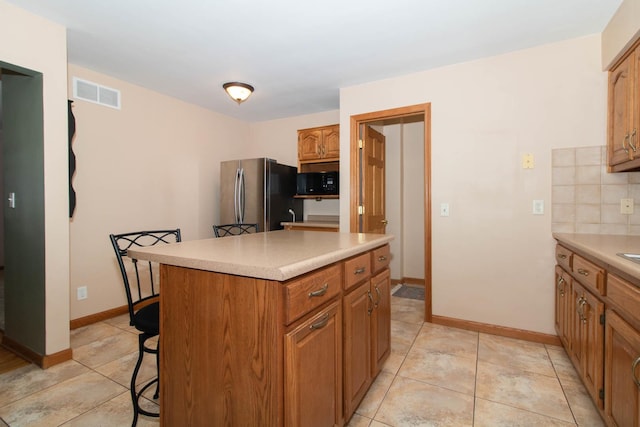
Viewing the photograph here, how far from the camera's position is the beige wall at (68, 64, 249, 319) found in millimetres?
3000

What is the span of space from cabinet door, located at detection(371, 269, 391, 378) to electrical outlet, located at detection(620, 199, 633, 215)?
184 centimetres

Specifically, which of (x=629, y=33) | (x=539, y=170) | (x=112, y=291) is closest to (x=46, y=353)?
(x=112, y=291)

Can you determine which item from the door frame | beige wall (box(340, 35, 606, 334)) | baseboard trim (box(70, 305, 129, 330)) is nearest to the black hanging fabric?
baseboard trim (box(70, 305, 129, 330))

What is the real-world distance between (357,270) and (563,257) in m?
1.69

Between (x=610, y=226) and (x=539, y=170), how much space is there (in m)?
0.63

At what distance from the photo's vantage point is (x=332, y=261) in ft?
4.50

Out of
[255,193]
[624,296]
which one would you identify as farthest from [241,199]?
[624,296]

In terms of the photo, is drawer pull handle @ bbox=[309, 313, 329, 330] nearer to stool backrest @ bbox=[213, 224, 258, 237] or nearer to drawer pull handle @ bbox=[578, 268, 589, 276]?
stool backrest @ bbox=[213, 224, 258, 237]

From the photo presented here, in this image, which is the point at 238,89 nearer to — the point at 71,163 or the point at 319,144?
the point at 319,144

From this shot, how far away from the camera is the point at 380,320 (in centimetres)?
196

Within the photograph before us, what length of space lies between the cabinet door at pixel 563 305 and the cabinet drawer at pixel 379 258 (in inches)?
48.8

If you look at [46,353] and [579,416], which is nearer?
[579,416]

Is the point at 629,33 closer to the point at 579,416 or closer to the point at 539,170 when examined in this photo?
the point at 539,170

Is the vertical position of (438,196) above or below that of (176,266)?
above
